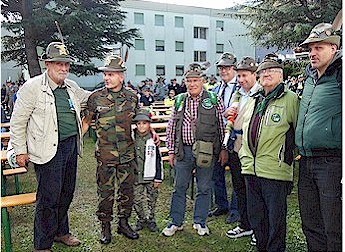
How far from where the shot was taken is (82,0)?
1481 cm

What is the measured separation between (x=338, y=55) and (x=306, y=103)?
1.26 ft

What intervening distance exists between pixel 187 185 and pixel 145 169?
1.55 feet

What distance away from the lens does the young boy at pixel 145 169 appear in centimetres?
403

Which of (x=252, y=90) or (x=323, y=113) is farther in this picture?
(x=252, y=90)

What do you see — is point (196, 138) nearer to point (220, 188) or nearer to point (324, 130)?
point (220, 188)

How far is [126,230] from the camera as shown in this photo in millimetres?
4059

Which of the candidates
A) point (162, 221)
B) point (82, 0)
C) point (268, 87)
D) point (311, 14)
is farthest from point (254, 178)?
point (82, 0)

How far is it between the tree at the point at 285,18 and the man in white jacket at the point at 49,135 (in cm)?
939

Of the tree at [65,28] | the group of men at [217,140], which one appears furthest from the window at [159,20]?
the group of men at [217,140]

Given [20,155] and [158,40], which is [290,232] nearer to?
[20,155]

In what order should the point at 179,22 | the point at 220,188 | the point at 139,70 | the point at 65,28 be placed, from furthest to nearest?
the point at 179,22 < the point at 139,70 < the point at 65,28 < the point at 220,188

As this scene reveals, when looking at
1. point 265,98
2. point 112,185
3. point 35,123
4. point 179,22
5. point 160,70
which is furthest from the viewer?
point 179,22

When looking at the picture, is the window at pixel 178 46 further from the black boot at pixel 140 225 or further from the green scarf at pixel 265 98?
the green scarf at pixel 265 98

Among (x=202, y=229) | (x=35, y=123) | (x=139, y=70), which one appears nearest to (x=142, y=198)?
(x=202, y=229)
